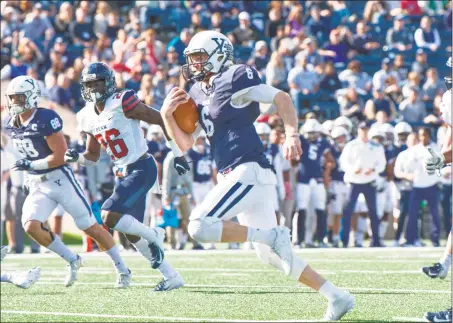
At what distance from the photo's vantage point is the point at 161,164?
15.2 meters

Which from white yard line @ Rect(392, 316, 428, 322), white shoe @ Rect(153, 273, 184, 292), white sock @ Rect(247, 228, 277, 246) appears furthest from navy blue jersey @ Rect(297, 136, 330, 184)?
white sock @ Rect(247, 228, 277, 246)

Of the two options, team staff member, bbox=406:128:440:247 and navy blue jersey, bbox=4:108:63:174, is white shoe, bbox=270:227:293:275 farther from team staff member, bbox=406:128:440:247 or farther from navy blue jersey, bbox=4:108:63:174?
team staff member, bbox=406:128:440:247

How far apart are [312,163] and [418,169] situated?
144cm

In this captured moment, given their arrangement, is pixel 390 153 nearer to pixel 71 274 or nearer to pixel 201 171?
pixel 201 171

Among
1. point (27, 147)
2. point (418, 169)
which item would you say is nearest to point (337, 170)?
point (418, 169)

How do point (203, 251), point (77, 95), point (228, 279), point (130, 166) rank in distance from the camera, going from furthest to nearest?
point (77, 95) → point (203, 251) → point (228, 279) → point (130, 166)

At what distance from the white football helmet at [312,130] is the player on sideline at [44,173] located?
6.90 meters

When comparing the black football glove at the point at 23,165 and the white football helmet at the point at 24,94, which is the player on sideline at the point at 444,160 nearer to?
the black football glove at the point at 23,165

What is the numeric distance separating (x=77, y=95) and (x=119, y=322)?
1164 centimetres

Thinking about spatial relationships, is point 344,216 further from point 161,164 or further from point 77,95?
point 77,95

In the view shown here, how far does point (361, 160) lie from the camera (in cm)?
1505


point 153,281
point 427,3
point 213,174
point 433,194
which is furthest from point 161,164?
point 427,3

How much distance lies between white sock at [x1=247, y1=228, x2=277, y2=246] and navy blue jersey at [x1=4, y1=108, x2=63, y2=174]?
303 centimetres

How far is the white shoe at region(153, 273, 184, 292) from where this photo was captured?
28.3 feet
